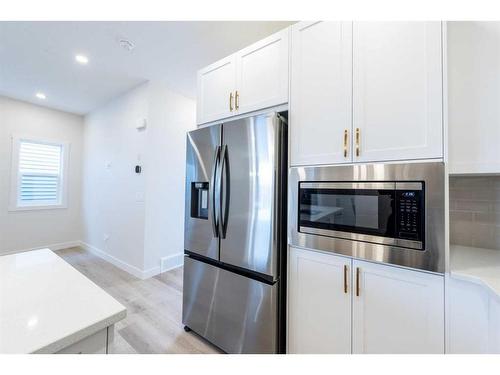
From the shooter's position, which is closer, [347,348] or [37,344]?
[37,344]

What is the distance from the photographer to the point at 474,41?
104 centimetres

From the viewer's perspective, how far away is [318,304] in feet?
4.15

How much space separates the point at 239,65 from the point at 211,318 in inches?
76.4

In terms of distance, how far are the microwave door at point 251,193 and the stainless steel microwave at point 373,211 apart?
15cm

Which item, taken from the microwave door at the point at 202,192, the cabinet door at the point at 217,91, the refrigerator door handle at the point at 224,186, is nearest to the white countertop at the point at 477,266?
the refrigerator door handle at the point at 224,186

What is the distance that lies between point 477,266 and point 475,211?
19.9 inches

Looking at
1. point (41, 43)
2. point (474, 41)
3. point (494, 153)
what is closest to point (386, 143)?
point (494, 153)

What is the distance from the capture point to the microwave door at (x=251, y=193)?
4.41 ft

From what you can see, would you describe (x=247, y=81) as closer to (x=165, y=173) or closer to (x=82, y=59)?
(x=165, y=173)

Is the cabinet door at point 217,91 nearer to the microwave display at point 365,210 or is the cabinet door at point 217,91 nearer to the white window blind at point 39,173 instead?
the microwave display at point 365,210

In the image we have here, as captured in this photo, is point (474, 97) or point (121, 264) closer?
point (474, 97)

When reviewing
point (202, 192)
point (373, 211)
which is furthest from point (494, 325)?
point (202, 192)

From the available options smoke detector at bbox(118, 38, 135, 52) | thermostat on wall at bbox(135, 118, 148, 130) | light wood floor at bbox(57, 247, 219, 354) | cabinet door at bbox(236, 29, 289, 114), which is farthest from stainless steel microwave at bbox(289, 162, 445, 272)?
thermostat on wall at bbox(135, 118, 148, 130)

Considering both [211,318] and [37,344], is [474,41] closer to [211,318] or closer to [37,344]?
[37,344]
